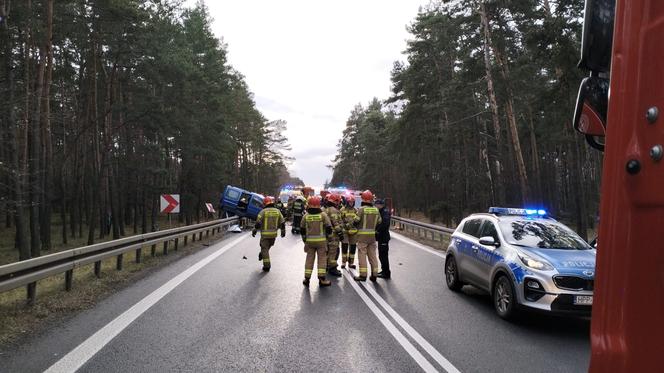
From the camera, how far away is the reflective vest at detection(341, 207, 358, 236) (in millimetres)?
11594

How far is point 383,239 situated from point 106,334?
6.73 m

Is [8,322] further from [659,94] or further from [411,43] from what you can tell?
[411,43]

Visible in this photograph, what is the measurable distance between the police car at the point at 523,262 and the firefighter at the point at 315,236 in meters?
2.64

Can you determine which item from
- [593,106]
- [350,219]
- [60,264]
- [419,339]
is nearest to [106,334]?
[60,264]

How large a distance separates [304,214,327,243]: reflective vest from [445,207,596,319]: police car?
2.78 meters

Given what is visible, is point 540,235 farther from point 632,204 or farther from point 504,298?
point 632,204

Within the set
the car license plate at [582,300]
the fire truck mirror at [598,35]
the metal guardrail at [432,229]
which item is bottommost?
the metal guardrail at [432,229]

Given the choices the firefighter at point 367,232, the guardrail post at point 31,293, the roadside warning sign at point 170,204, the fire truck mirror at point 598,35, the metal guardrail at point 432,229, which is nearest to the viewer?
the fire truck mirror at point 598,35

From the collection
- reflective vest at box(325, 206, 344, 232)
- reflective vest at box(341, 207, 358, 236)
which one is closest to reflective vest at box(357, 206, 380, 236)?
reflective vest at box(341, 207, 358, 236)

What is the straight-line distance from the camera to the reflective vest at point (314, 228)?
1052 cm

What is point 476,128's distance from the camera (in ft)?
107

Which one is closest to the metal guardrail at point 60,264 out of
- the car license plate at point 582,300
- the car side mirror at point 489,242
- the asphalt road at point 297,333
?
the asphalt road at point 297,333

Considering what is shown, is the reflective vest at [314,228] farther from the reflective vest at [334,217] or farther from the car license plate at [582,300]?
the car license plate at [582,300]

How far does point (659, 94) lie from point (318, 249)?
8.96m
